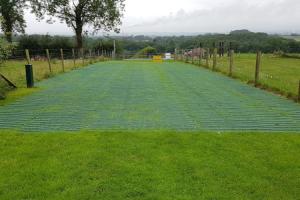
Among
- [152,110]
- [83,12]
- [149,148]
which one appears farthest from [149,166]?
[83,12]

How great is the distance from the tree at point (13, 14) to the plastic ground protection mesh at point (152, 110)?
28567mm

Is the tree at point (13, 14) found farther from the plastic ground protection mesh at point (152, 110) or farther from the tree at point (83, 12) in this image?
the plastic ground protection mesh at point (152, 110)

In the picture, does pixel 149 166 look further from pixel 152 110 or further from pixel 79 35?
pixel 79 35

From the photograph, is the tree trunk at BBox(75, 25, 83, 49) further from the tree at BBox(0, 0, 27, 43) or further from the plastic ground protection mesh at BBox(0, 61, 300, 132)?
the plastic ground protection mesh at BBox(0, 61, 300, 132)

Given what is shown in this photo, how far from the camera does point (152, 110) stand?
7.82 metres

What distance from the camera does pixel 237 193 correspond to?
3.78 meters

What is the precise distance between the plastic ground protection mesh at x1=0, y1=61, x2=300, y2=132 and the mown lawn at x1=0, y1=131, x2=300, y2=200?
63 centimetres

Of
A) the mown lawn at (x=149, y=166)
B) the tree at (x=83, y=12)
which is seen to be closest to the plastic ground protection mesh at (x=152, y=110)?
the mown lawn at (x=149, y=166)

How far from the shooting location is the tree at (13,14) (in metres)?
36.2

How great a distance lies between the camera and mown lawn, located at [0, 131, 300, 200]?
381cm

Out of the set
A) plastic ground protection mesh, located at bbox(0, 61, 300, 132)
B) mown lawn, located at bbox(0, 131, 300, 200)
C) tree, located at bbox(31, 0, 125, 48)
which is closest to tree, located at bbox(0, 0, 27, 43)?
tree, located at bbox(31, 0, 125, 48)

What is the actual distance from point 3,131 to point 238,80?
9659mm

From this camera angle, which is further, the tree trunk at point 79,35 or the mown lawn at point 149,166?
the tree trunk at point 79,35

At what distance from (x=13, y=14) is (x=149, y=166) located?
37.7 metres
